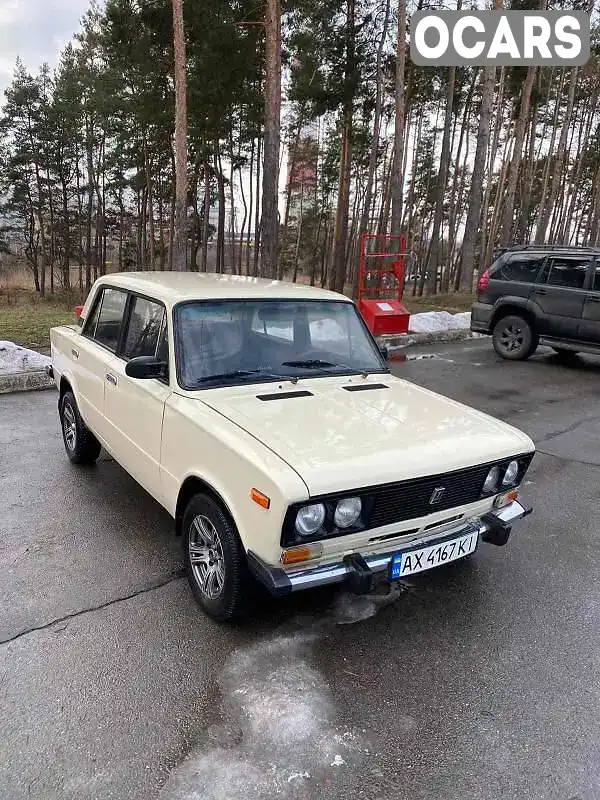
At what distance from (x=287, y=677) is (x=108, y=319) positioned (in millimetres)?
2942

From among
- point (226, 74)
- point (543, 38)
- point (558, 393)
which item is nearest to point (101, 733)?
point (558, 393)

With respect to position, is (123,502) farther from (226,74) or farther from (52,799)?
(226,74)

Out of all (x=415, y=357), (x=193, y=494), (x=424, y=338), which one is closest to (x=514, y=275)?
(x=415, y=357)

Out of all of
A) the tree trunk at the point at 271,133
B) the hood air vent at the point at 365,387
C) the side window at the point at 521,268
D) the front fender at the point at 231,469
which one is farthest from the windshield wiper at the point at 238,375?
the tree trunk at the point at 271,133

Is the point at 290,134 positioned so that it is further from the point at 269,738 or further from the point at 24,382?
the point at 269,738

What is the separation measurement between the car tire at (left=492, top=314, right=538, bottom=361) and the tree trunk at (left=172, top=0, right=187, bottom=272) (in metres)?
8.07

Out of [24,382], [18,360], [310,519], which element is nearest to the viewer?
[310,519]

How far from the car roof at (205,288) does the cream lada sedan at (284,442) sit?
20 millimetres

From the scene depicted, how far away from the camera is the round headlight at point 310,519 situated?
2379 millimetres

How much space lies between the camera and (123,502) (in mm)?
4273

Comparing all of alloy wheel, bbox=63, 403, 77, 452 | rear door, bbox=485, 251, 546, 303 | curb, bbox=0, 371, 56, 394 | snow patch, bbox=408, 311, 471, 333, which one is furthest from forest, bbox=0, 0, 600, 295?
alloy wheel, bbox=63, 403, 77, 452

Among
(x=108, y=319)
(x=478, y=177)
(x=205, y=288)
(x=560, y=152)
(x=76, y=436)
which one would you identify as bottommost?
(x=76, y=436)

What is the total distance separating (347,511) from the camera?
2479 millimetres

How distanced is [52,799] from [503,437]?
8.43 feet
